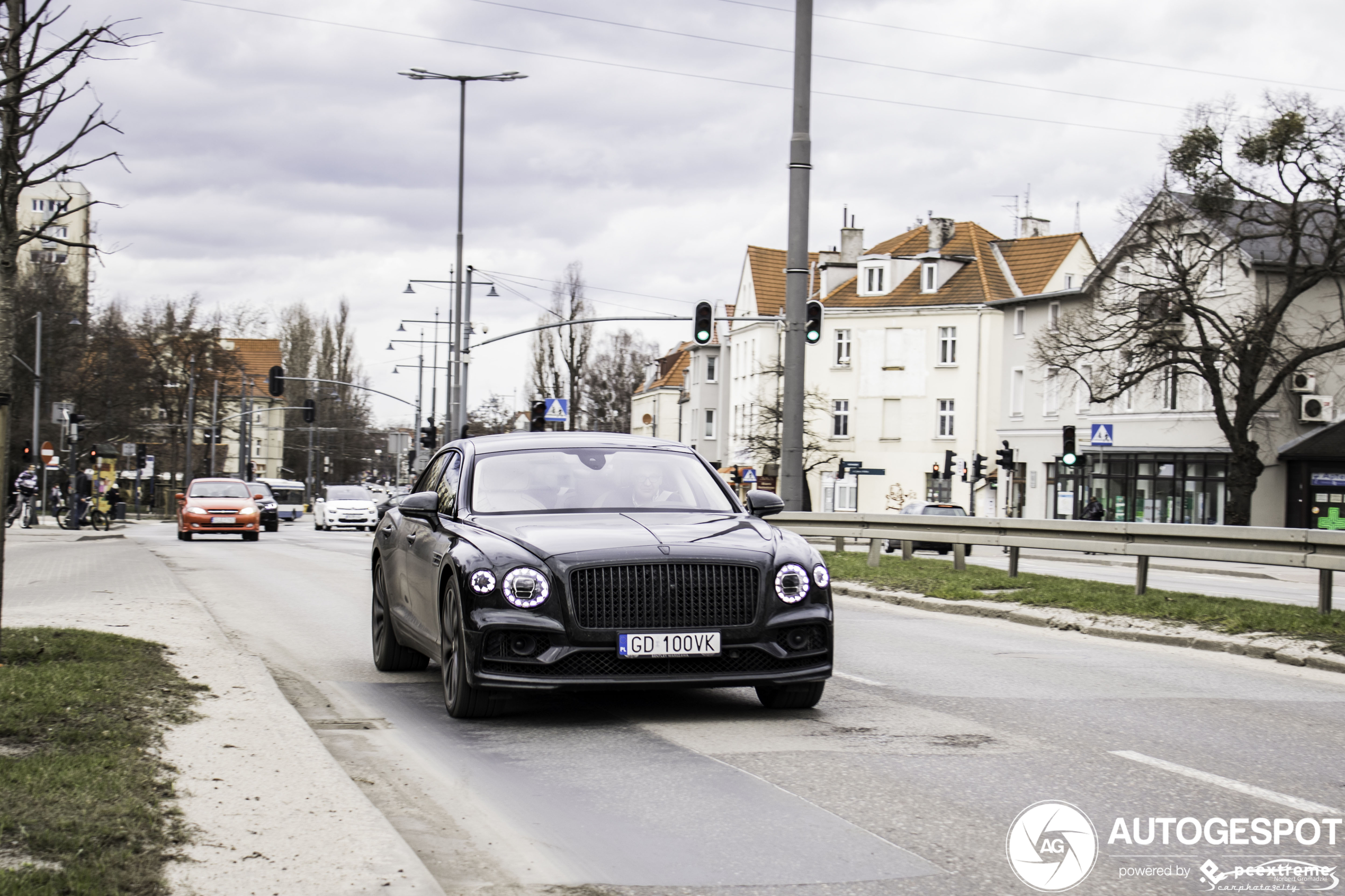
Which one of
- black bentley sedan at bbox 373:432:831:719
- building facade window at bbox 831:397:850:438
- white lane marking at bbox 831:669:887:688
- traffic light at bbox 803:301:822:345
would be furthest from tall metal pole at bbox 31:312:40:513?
building facade window at bbox 831:397:850:438

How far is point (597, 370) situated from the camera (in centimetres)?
12206

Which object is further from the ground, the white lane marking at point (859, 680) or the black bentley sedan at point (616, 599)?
the black bentley sedan at point (616, 599)

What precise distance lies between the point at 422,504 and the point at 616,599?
6.57 feet

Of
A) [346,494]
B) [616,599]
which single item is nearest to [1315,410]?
[346,494]

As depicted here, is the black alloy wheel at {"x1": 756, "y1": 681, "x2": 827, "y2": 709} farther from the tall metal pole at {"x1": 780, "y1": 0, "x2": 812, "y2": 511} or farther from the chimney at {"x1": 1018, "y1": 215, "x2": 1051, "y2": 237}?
the chimney at {"x1": 1018, "y1": 215, "x2": 1051, "y2": 237}

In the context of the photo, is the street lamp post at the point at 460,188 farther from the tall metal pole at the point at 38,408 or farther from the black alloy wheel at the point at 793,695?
the black alloy wheel at the point at 793,695

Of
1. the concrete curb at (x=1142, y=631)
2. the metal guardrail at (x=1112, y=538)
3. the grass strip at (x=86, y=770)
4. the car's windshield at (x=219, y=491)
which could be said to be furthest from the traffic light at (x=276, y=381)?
the grass strip at (x=86, y=770)

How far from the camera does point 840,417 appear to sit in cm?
7625

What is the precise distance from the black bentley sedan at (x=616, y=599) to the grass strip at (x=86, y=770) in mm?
1498

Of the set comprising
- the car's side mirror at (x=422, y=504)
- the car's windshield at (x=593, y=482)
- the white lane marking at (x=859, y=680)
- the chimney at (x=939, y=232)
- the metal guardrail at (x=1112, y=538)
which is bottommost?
the white lane marking at (x=859, y=680)

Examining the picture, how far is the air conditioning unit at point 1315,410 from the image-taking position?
168 feet

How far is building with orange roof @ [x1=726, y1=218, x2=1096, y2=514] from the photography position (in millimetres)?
70500

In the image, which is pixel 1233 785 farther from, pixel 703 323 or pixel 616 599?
pixel 703 323

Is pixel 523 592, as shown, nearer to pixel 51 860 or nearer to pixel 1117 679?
pixel 51 860
